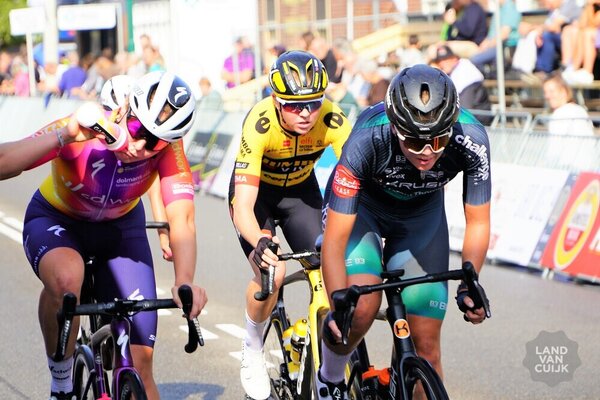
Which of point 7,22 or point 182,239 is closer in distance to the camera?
point 182,239

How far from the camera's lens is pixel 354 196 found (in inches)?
219

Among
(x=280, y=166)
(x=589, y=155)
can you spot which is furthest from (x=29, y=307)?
(x=589, y=155)

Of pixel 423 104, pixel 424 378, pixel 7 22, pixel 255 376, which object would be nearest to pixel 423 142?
pixel 423 104

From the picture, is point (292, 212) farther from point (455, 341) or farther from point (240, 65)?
point (240, 65)

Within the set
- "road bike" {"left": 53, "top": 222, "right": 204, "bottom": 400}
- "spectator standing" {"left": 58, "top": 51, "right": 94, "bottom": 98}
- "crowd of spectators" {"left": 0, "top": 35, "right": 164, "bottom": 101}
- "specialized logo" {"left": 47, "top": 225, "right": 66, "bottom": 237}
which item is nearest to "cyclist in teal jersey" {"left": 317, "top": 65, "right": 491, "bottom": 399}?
"road bike" {"left": 53, "top": 222, "right": 204, "bottom": 400}

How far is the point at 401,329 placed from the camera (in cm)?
545

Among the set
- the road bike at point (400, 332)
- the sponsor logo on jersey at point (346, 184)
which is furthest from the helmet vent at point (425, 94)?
the road bike at point (400, 332)

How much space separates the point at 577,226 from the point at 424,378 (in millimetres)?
6889

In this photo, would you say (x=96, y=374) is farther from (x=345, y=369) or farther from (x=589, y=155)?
(x=589, y=155)

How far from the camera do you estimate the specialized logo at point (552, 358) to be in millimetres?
8195

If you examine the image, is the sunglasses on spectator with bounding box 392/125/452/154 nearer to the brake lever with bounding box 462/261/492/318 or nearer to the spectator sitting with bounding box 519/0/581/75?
the brake lever with bounding box 462/261/492/318

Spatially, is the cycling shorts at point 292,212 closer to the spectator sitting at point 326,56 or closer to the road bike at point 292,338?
the road bike at point 292,338

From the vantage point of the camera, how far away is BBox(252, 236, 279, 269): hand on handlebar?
6066 millimetres

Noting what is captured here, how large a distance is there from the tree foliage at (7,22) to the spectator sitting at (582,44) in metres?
51.8
